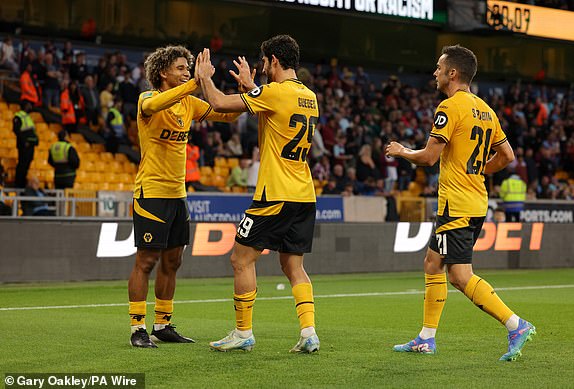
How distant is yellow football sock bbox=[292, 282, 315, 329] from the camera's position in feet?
26.7

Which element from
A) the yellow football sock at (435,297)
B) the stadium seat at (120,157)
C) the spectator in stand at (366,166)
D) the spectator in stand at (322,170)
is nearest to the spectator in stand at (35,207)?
the stadium seat at (120,157)

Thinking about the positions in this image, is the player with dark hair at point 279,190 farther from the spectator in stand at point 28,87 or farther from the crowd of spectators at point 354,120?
the spectator in stand at point 28,87

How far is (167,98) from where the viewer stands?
8195 millimetres

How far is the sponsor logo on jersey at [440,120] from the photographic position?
793 cm

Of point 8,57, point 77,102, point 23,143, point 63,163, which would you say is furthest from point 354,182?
point 8,57

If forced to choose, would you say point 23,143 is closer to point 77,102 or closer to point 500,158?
point 77,102

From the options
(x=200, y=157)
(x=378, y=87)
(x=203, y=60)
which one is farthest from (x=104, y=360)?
(x=378, y=87)

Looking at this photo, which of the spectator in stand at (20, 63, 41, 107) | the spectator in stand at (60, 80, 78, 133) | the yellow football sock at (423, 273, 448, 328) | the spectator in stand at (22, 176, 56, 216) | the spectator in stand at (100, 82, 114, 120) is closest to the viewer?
the yellow football sock at (423, 273, 448, 328)

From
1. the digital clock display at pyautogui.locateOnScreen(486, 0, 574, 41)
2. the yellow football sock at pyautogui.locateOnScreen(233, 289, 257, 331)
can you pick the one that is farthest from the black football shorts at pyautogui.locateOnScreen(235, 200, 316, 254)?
the digital clock display at pyautogui.locateOnScreen(486, 0, 574, 41)

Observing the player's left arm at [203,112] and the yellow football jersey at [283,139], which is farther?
the player's left arm at [203,112]

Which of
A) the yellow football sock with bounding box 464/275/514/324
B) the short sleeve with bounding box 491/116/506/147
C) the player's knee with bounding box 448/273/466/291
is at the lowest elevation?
the yellow football sock with bounding box 464/275/514/324

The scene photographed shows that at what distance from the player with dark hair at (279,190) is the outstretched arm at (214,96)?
2 cm

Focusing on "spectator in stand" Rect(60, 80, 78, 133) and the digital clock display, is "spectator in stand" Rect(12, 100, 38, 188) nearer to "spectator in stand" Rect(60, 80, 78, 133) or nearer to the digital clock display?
"spectator in stand" Rect(60, 80, 78, 133)

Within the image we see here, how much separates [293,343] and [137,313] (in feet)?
4.42
